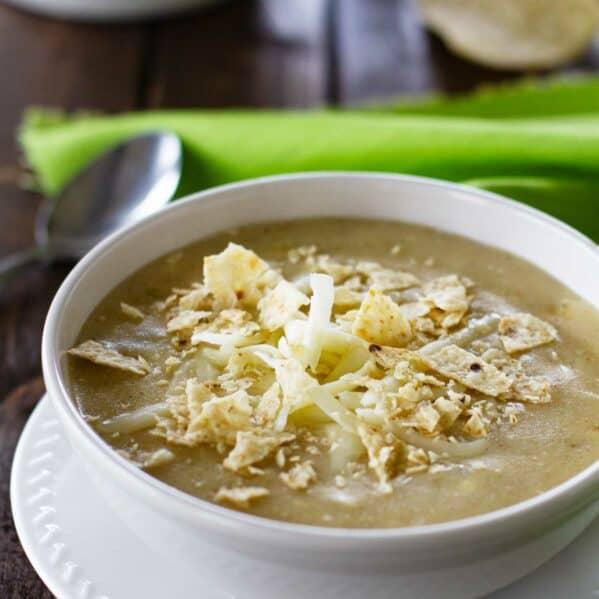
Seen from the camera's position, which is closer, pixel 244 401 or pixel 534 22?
pixel 244 401

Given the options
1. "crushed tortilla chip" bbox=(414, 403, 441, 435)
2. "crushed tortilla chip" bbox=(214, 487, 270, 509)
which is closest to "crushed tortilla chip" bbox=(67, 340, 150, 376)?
"crushed tortilla chip" bbox=(214, 487, 270, 509)

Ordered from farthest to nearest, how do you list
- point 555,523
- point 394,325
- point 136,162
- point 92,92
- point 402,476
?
point 92,92
point 136,162
point 394,325
point 402,476
point 555,523

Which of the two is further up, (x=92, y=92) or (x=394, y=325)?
(x=394, y=325)

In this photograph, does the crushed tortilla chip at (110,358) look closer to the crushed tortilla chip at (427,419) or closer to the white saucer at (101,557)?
the white saucer at (101,557)

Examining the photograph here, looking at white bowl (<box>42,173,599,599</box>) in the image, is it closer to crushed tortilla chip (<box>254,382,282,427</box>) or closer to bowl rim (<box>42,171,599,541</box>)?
bowl rim (<box>42,171,599,541</box>)

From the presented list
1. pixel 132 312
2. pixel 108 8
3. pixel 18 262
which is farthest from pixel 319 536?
pixel 108 8

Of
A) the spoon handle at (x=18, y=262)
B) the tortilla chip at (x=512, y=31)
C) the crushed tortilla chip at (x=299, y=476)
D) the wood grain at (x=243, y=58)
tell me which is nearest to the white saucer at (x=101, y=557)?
the crushed tortilla chip at (x=299, y=476)

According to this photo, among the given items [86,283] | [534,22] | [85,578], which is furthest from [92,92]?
[85,578]

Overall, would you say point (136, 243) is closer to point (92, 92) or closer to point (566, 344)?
point (566, 344)
